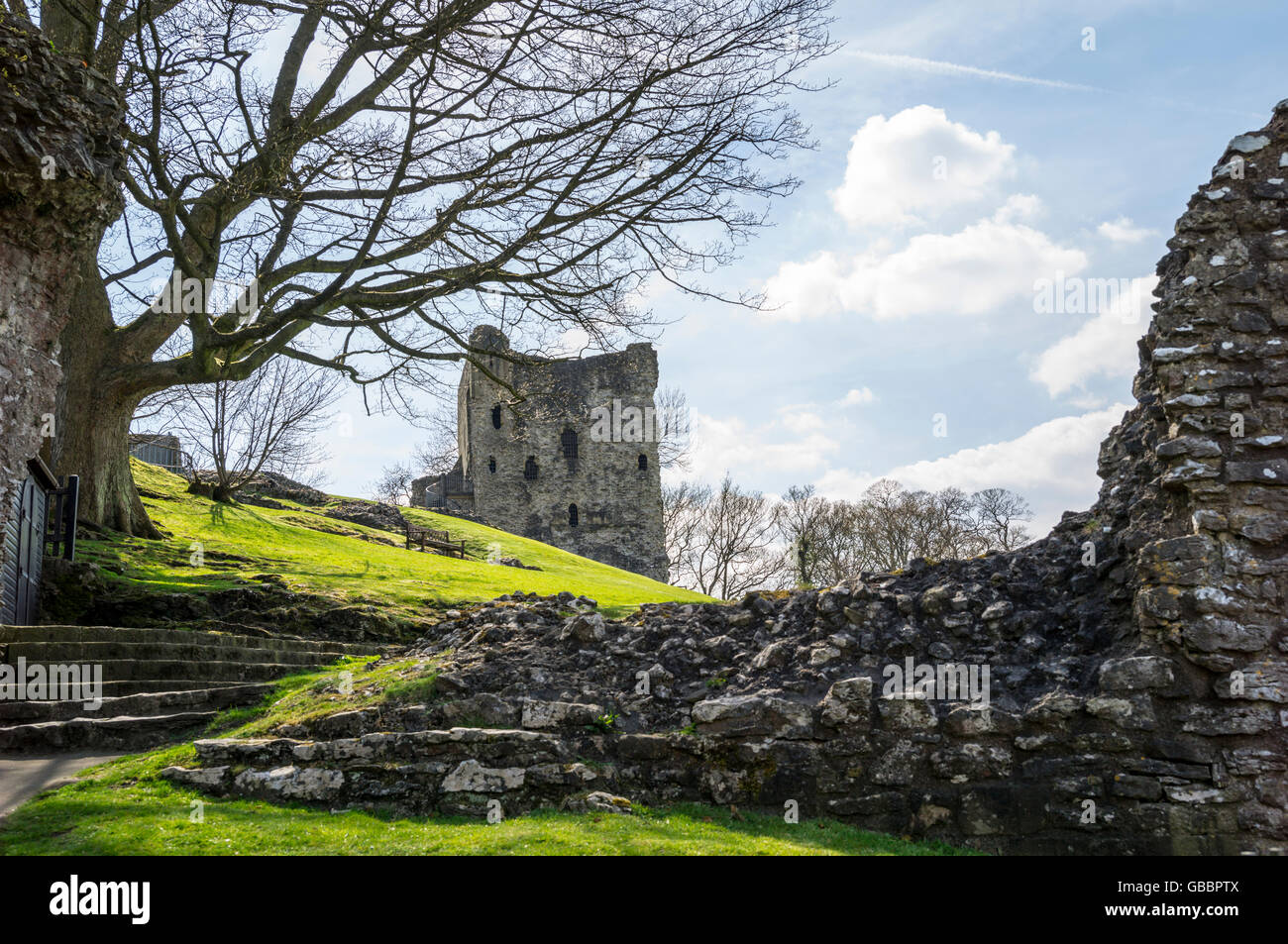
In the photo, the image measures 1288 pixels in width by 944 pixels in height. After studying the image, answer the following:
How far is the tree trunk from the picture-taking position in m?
15.3

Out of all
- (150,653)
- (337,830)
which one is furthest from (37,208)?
(337,830)

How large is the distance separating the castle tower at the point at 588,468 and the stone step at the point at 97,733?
1454 inches

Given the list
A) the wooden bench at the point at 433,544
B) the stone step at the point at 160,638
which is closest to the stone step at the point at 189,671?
the stone step at the point at 160,638

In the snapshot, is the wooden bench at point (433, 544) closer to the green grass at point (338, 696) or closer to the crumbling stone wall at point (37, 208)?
the green grass at point (338, 696)

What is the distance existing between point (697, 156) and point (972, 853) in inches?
448

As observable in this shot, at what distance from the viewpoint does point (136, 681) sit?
1016cm

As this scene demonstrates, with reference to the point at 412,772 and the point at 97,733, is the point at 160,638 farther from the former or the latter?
the point at 412,772

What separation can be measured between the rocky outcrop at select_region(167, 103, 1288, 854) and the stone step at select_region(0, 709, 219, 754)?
1943 millimetres

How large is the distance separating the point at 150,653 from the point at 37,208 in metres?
5.34

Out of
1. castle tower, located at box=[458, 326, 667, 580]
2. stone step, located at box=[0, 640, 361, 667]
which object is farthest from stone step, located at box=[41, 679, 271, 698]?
castle tower, located at box=[458, 326, 667, 580]

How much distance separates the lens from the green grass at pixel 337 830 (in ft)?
18.1
